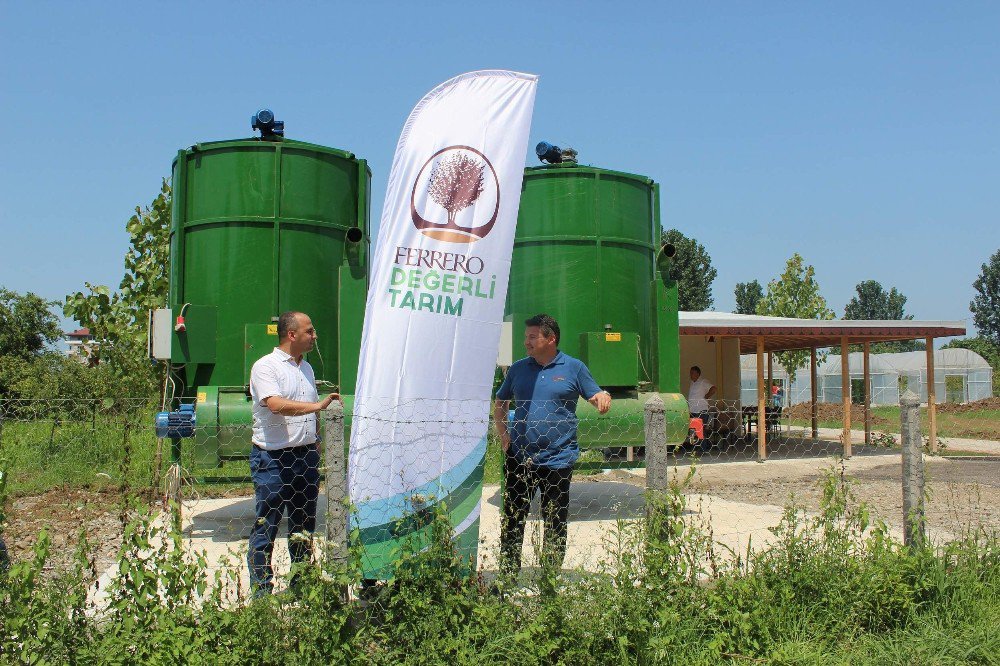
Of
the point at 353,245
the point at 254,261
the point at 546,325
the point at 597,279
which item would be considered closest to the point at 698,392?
the point at 597,279

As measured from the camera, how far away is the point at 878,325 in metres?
15.9

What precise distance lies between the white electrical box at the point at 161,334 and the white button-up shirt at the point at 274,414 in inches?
116

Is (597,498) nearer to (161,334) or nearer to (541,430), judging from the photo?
(541,430)

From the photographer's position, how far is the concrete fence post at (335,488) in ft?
13.2

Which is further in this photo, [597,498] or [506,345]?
[597,498]

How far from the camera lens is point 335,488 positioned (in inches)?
162

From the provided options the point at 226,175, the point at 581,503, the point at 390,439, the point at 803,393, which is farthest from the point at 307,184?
the point at 803,393

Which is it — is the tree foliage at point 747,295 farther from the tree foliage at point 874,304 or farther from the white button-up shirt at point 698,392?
the white button-up shirt at point 698,392

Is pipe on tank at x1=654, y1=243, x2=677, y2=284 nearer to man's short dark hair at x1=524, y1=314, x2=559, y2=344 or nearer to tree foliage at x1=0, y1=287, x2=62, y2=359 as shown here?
man's short dark hair at x1=524, y1=314, x2=559, y2=344

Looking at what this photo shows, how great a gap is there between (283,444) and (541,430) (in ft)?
4.99

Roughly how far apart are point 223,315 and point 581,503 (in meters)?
4.49

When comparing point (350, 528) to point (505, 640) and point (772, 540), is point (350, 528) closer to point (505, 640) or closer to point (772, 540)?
point (505, 640)

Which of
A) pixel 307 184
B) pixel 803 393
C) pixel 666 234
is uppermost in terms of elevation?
pixel 666 234

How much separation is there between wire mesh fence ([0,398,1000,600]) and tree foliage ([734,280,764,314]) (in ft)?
202
